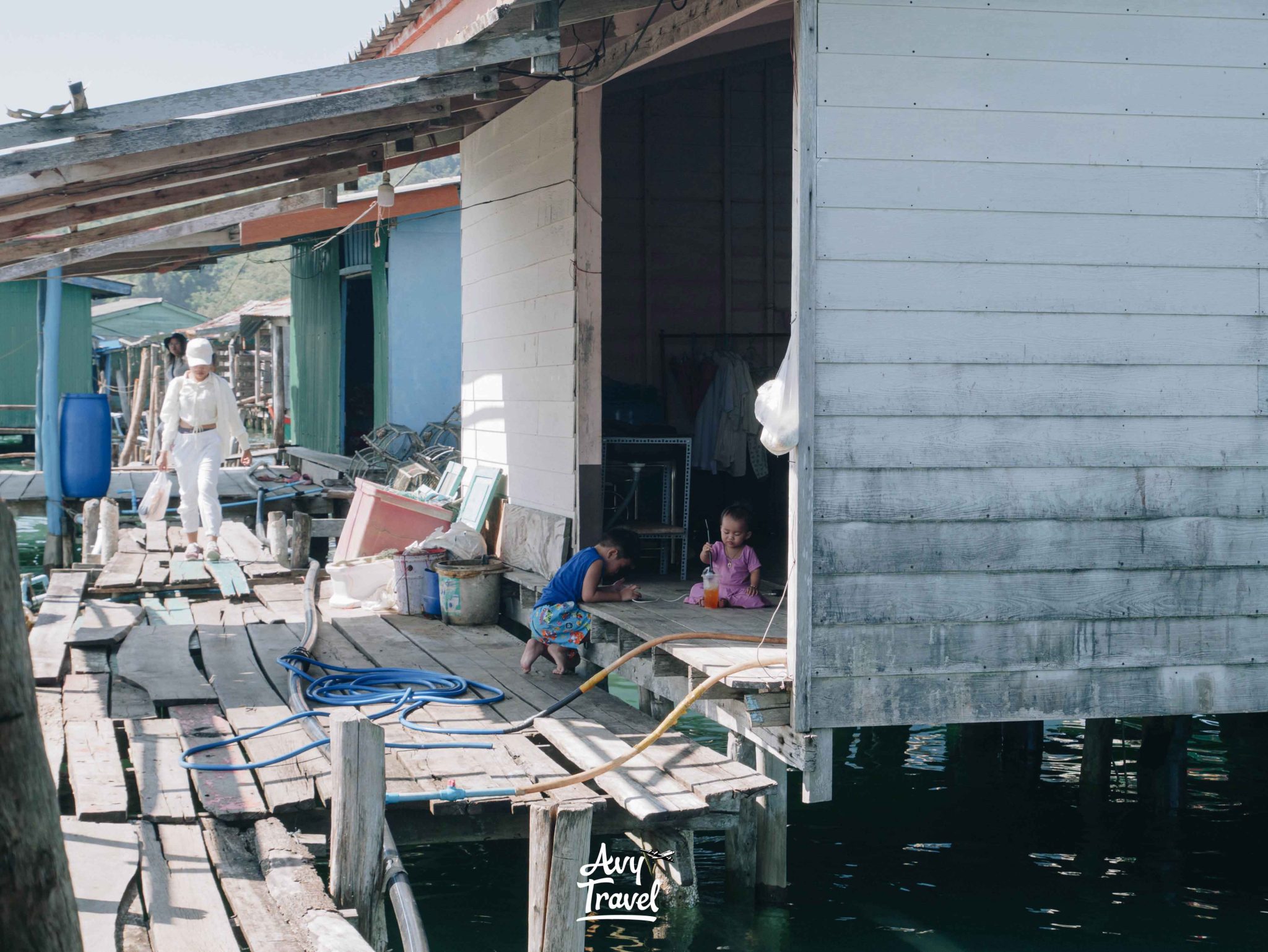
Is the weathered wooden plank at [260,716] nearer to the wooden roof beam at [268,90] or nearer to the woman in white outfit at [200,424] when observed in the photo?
the woman in white outfit at [200,424]

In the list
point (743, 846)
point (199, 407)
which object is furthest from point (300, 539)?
point (743, 846)

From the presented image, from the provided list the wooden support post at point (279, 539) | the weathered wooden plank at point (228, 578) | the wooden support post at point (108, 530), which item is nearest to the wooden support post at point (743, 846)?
the weathered wooden plank at point (228, 578)

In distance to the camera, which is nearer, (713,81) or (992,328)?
(992,328)

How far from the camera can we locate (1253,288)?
543 centimetres

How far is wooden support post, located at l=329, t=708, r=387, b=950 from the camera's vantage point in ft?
14.1

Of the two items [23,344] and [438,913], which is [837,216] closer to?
[438,913]

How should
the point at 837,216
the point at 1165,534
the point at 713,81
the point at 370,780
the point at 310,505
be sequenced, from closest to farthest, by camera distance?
the point at 370,780
the point at 837,216
the point at 1165,534
the point at 713,81
the point at 310,505

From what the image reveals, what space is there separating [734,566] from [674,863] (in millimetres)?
1890

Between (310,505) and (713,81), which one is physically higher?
(713,81)

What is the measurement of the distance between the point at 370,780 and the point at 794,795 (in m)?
4.63

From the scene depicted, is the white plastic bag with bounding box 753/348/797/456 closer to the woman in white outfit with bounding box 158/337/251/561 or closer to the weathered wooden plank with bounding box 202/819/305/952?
the weathered wooden plank with bounding box 202/819/305/952

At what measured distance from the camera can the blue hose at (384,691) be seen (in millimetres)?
5898

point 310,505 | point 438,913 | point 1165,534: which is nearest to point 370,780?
point 438,913

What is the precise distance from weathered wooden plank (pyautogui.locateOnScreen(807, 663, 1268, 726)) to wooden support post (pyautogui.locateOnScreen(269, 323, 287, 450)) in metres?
18.1
